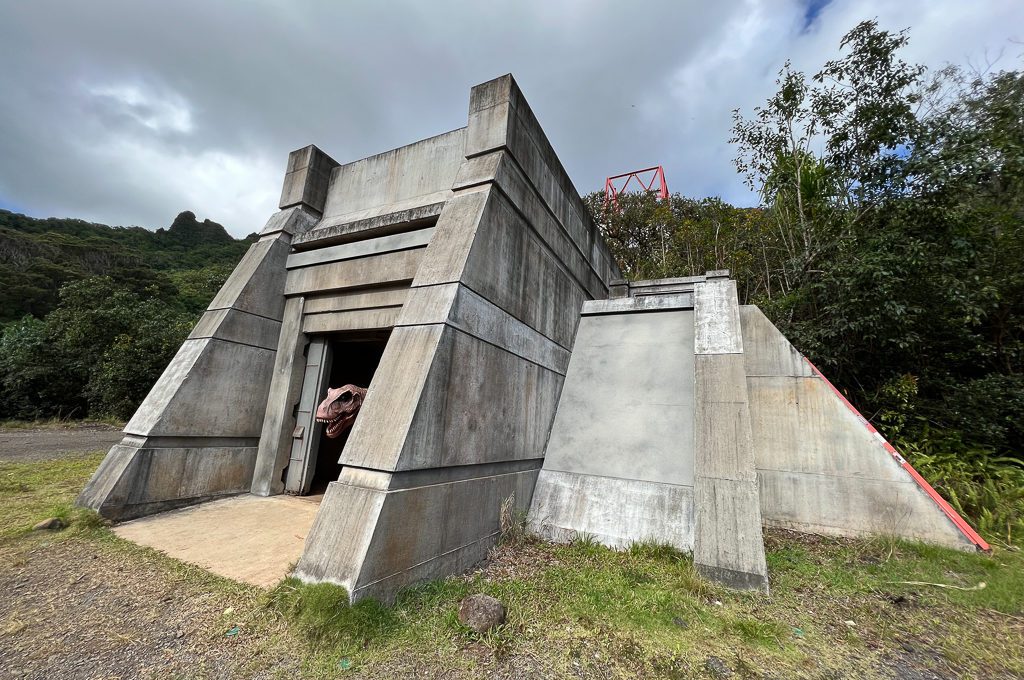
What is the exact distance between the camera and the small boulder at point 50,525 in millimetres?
4172

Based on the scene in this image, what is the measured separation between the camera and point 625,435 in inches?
223

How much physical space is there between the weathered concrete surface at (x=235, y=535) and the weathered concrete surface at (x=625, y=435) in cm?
276

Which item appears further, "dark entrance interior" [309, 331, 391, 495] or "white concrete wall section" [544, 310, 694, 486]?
"dark entrance interior" [309, 331, 391, 495]

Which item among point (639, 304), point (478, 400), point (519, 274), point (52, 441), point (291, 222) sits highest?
point (291, 222)

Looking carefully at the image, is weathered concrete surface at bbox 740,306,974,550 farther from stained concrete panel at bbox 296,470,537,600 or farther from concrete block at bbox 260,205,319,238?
concrete block at bbox 260,205,319,238

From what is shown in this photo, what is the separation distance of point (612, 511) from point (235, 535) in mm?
4165

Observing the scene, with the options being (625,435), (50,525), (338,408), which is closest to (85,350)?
(50,525)

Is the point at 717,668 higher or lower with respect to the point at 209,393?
lower

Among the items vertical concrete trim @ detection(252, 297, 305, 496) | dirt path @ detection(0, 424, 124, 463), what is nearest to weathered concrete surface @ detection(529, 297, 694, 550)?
vertical concrete trim @ detection(252, 297, 305, 496)

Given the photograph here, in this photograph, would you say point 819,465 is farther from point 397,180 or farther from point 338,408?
point 397,180

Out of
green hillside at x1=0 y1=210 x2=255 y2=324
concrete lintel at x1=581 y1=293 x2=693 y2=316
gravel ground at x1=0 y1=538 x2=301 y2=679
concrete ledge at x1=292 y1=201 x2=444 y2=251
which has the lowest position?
gravel ground at x1=0 y1=538 x2=301 y2=679

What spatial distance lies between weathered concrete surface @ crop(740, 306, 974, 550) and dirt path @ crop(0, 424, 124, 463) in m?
12.5

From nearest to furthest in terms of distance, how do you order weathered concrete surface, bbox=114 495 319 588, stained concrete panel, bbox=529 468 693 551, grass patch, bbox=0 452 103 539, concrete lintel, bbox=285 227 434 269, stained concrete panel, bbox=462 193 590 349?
1. weathered concrete surface, bbox=114 495 319 588
2. grass patch, bbox=0 452 103 539
3. stained concrete panel, bbox=462 193 590 349
4. stained concrete panel, bbox=529 468 693 551
5. concrete lintel, bbox=285 227 434 269

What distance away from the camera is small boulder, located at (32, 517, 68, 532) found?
4.17m
